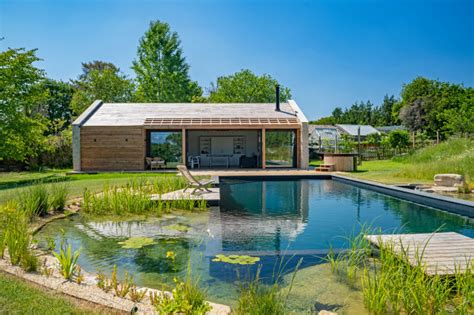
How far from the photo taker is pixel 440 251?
4102 millimetres

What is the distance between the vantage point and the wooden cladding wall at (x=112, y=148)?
17.8 meters

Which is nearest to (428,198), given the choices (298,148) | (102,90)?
(298,148)

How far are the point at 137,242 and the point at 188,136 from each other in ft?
53.3

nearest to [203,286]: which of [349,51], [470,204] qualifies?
[470,204]

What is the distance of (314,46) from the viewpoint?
21219mm

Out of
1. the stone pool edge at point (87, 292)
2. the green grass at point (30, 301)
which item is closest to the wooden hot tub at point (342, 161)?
the stone pool edge at point (87, 292)

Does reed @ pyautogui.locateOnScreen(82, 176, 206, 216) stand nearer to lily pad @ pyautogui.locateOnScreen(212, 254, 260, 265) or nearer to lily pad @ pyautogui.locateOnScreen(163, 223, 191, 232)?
lily pad @ pyautogui.locateOnScreen(163, 223, 191, 232)

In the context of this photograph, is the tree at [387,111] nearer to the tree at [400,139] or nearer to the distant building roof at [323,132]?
the distant building roof at [323,132]

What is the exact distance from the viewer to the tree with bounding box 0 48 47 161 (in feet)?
43.3

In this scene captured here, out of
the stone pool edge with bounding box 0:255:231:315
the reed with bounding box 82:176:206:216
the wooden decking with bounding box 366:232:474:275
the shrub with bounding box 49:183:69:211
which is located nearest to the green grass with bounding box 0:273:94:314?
the stone pool edge with bounding box 0:255:231:315

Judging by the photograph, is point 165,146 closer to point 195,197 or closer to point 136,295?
point 195,197

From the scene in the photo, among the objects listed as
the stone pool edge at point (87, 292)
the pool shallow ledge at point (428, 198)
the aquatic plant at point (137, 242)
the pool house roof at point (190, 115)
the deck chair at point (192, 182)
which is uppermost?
the pool house roof at point (190, 115)

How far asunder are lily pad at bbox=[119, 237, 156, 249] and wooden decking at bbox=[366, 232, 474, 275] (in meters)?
3.21

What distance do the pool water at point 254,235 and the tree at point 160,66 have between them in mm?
27884
